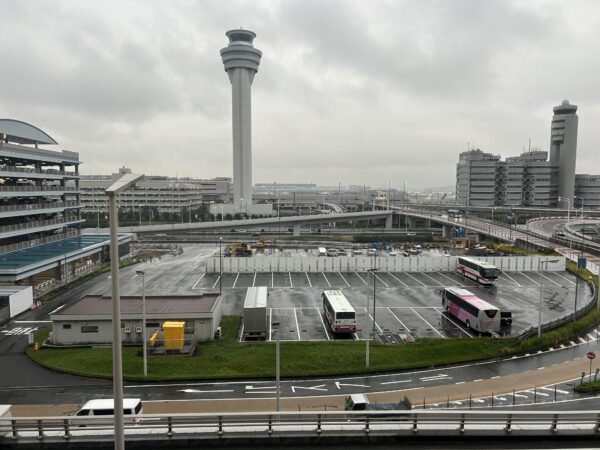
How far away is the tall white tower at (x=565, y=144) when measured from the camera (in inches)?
5231

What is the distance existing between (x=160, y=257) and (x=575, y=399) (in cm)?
5343

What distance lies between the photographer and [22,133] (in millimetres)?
46688

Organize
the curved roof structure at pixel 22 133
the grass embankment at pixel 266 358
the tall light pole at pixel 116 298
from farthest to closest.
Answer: the curved roof structure at pixel 22 133 < the grass embankment at pixel 266 358 < the tall light pole at pixel 116 298

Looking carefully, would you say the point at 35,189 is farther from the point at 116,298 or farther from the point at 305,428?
the point at 116,298

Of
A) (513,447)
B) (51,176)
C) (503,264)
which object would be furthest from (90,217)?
(513,447)

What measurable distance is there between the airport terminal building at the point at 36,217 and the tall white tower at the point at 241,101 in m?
77.1

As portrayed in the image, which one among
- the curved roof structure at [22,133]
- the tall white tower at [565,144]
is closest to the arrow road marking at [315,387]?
the curved roof structure at [22,133]

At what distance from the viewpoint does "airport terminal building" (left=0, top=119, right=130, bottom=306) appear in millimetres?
41375

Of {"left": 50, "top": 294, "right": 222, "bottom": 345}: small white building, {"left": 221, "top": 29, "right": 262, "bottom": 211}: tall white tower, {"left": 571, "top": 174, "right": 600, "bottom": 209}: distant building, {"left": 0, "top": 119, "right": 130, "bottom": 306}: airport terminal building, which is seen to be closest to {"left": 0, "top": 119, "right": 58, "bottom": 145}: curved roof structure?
{"left": 0, "top": 119, "right": 130, "bottom": 306}: airport terminal building

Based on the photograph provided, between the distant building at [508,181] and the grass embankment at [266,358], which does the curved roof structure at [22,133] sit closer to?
the grass embankment at [266,358]

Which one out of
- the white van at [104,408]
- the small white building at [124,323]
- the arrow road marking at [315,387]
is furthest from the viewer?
the small white building at [124,323]

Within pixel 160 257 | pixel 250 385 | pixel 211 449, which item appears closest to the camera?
pixel 211 449

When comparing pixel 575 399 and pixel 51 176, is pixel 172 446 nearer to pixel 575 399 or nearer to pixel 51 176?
pixel 575 399

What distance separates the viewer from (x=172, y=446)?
9.65 meters
